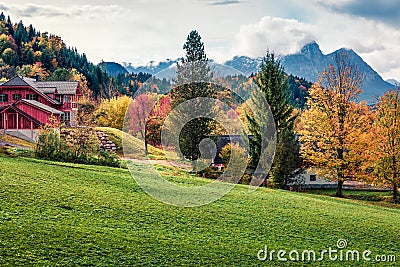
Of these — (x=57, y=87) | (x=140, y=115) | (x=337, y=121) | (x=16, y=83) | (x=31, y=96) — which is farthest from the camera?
(x=57, y=87)

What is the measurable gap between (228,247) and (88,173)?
32.4ft

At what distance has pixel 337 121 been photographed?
101ft

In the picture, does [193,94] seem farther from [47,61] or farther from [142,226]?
[47,61]

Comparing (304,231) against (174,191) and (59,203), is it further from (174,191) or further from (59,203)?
→ (59,203)

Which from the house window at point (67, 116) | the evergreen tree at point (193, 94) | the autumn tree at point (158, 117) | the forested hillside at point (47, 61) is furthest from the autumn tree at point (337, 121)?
the forested hillside at point (47, 61)

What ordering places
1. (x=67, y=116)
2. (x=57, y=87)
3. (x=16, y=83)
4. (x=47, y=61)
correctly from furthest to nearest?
(x=47, y=61) < (x=57, y=87) < (x=67, y=116) < (x=16, y=83)

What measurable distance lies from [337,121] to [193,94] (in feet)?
31.1

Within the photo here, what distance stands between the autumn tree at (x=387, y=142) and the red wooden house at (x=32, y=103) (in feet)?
79.3

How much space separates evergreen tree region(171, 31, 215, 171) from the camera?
1203 inches

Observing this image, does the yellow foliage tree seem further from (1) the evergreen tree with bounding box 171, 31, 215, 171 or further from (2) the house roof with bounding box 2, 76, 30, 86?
(1) the evergreen tree with bounding box 171, 31, 215, 171

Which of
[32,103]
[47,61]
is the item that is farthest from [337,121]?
[47,61]

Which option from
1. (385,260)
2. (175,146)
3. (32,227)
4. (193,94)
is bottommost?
(385,260)

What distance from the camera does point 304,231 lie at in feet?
49.5

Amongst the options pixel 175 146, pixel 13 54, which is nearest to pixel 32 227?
pixel 175 146
